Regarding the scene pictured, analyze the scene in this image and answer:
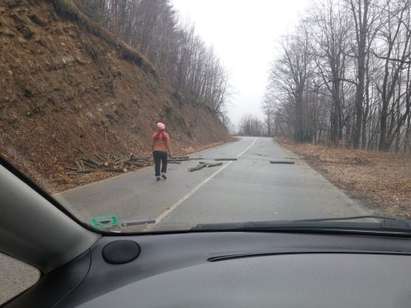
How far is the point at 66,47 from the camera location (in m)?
18.7

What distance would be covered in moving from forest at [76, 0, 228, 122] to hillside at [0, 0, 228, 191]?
4.71 m

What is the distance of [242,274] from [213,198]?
6052mm

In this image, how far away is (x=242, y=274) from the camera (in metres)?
2.13

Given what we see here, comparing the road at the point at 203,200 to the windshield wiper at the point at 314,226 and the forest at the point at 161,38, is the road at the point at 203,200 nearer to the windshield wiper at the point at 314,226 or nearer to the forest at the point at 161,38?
the windshield wiper at the point at 314,226

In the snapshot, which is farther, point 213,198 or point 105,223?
point 213,198

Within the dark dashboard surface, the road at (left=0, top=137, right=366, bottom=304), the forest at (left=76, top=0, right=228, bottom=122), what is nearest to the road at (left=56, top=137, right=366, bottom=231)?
the road at (left=0, top=137, right=366, bottom=304)

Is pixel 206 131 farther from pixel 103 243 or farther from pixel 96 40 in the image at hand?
pixel 103 243

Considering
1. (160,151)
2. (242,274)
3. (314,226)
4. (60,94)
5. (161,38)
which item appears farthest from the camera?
(161,38)

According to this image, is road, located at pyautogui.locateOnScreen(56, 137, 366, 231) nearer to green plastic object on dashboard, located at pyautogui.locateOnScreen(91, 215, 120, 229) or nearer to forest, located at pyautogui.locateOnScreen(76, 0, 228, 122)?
Answer: green plastic object on dashboard, located at pyautogui.locateOnScreen(91, 215, 120, 229)

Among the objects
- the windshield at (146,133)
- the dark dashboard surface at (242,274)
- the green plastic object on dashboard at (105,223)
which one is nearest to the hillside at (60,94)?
the windshield at (146,133)

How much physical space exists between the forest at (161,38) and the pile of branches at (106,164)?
1271cm

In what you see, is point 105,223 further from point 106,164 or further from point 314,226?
point 106,164

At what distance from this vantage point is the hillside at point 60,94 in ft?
42.7

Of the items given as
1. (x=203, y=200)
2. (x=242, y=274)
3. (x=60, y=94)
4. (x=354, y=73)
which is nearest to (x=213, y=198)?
(x=203, y=200)
